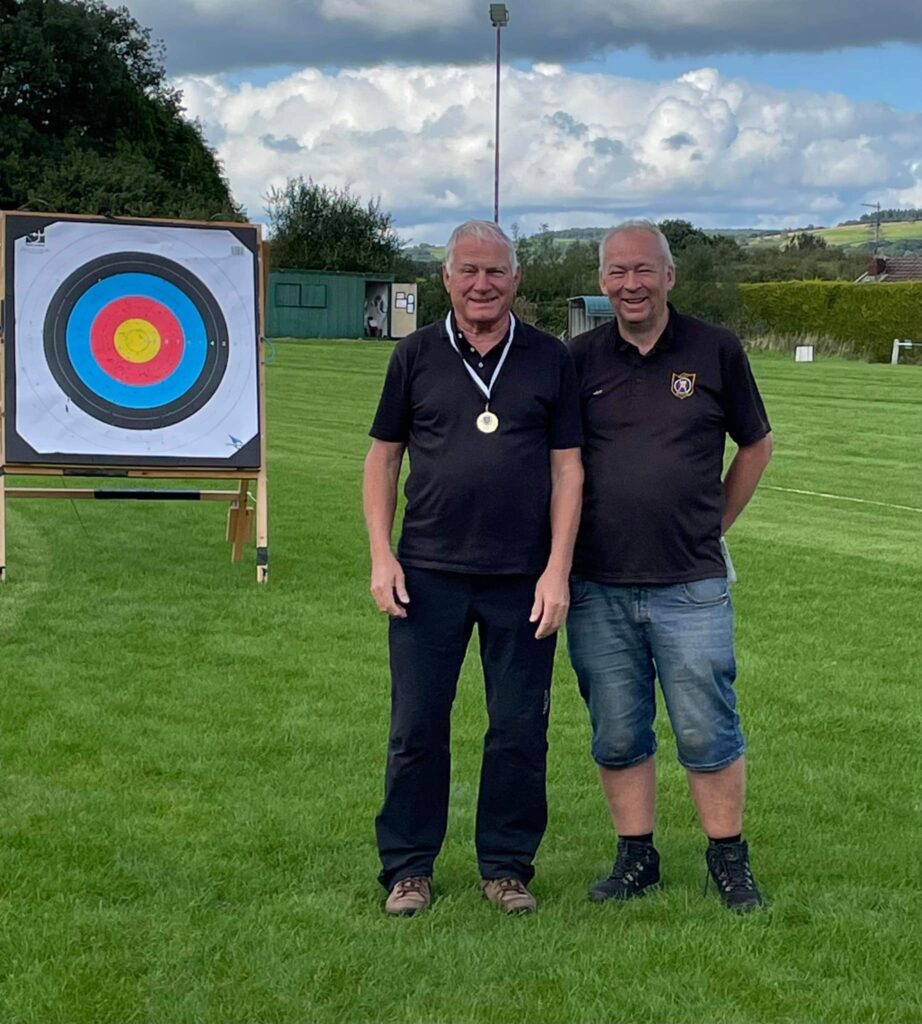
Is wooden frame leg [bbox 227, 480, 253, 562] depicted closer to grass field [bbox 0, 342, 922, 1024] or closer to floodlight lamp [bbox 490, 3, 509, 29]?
grass field [bbox 0, 342, 922, 1024]

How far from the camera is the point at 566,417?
410 cm

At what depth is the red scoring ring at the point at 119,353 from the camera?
9.62m

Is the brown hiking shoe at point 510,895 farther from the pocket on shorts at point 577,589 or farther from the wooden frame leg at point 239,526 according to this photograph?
the wooden frame leg at point 239,526

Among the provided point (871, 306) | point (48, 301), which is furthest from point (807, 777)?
point (871, 306)

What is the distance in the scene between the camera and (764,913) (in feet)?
13.9

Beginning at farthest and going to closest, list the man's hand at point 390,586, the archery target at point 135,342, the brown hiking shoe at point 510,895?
the archery target at point 135,342 < the brown hiking shoe at point 510,895 < the man's hand at point 390,586

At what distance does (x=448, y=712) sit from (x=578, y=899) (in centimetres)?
67

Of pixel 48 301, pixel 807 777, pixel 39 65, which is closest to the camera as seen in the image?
pixel 807 777

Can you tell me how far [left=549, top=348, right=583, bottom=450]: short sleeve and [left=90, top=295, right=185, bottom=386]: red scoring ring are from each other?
6027mm

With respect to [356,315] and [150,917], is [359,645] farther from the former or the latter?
[356,315]

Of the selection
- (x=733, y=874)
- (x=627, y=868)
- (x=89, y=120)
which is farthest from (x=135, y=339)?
(x=89, y=120)

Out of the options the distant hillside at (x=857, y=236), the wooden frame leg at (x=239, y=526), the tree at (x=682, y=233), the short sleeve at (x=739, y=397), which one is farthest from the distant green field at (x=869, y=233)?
the short sleeve at (x=739, y=397)

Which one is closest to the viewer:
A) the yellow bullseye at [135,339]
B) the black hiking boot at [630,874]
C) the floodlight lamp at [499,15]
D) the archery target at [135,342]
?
the black hiking boot at [630,874]

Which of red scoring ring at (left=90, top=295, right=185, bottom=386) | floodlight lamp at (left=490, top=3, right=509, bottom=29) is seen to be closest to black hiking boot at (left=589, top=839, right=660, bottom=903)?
red scoring ring at (left=90, top=295, right=185, bottom=386)
